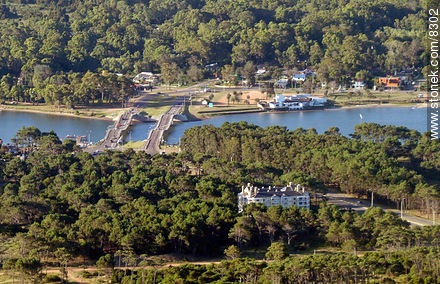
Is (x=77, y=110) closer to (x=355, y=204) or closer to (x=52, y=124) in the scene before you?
(x=52, y=124)

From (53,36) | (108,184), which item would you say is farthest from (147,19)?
(108,184)

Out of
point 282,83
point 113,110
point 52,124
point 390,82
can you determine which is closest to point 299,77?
point 282,83

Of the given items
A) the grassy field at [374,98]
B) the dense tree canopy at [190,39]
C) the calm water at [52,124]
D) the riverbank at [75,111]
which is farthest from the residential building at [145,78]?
the grassy field at [374,98]

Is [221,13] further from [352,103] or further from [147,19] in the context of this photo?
[352,103]

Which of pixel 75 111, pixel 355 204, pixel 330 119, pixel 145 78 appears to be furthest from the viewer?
pixel 145 78

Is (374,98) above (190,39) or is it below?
below

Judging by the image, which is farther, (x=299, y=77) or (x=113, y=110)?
(x=299, y=77)
